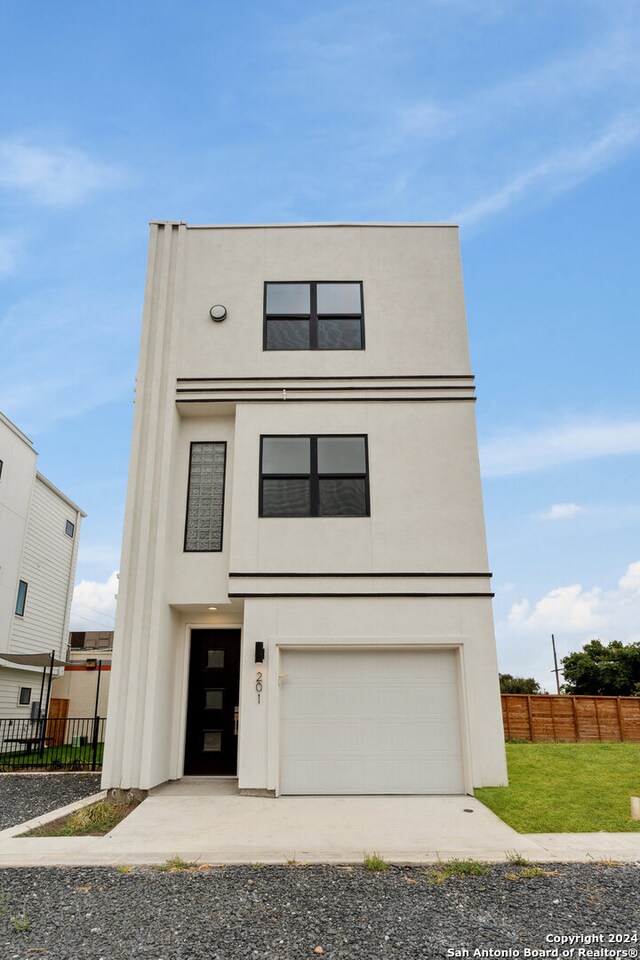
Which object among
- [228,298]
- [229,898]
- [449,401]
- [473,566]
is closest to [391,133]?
[228,298]

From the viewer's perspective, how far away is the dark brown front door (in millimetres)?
8945

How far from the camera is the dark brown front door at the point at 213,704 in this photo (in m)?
8.95

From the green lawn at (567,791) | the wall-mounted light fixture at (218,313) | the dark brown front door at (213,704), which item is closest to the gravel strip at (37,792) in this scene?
the dark brown front door at (213,704)

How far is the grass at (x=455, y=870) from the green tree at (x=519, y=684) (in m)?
25.4

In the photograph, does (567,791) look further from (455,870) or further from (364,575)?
(364,575)

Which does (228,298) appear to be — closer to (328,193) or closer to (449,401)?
(449,401)

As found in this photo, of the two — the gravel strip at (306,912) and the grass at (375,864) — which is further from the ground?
the grass at (375,864)

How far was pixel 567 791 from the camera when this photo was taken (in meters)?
7.30

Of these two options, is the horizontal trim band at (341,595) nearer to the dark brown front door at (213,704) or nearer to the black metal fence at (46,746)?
the dark brown front door at (213,704)

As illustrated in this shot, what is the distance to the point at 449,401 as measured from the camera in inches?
365

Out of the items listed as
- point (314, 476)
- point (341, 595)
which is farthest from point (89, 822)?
point (314, 476)

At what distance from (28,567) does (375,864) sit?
55.1 ft

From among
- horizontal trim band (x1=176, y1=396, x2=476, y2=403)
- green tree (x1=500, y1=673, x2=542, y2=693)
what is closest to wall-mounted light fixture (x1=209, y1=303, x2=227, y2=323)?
horizontal trim band (x1=176, y1=396, x2=476, y2=403)

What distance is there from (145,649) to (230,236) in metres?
7.01
